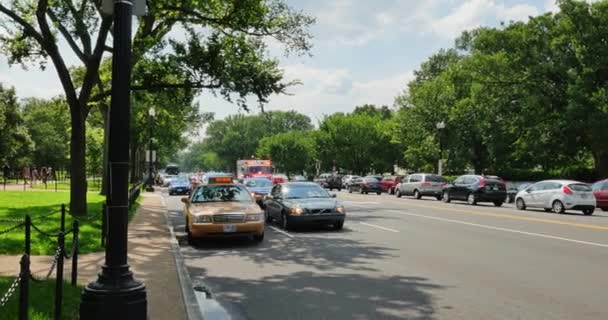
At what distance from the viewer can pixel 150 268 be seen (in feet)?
32.2

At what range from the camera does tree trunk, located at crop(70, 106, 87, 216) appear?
1802 cm

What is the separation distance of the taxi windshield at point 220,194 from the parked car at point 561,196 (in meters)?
16.0

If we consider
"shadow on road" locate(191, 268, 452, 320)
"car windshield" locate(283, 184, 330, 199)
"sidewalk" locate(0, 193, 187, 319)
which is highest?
"car windshield" locate(283, 184, 330, 199)

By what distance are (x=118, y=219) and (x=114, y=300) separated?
0.78 meters

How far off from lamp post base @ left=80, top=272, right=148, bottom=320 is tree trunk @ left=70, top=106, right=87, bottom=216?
43.4 feet

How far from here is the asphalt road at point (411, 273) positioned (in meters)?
7.16

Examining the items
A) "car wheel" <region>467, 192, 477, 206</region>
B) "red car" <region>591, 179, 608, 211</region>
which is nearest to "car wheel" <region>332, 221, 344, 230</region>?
"car wheel" <region>467, 192, 477, 206</region>

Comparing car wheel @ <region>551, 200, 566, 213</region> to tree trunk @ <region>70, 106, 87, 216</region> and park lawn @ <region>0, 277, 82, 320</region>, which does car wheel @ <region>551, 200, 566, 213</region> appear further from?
park lawn @ <region>0, 277, 82, 320</region>

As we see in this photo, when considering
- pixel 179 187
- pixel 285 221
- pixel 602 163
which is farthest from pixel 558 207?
pixel 179 187

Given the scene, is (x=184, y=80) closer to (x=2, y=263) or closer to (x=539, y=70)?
(x=2, y=263)

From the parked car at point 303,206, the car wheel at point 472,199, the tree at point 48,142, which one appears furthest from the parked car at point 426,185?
the tree at point 48,142

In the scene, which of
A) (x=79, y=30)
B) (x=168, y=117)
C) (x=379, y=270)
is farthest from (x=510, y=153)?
(x=379, y=270)

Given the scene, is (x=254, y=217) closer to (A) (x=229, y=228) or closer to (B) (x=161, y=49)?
(A) (x=229, y=228)

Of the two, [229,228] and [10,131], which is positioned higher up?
[10,131]
